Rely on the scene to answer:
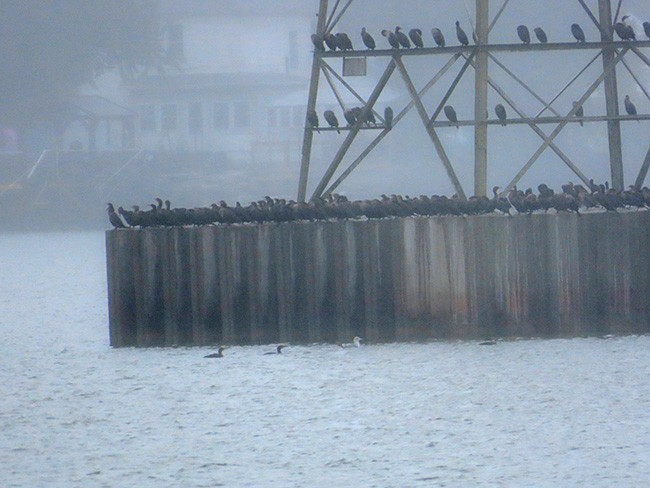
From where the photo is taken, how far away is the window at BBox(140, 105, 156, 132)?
9356 centimetres

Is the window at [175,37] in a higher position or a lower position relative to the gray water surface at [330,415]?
higher

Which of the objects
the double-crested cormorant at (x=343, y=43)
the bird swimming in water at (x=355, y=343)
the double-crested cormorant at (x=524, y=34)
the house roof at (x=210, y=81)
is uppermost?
the house roof at (x=210, y=81)

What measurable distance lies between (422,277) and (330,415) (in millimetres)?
5618

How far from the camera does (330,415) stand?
43.9 feet

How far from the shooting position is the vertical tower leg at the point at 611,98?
22031mm

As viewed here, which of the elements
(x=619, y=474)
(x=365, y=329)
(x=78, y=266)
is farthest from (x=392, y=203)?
(x=78, y=266)

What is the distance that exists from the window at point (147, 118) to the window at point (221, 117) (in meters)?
3.43

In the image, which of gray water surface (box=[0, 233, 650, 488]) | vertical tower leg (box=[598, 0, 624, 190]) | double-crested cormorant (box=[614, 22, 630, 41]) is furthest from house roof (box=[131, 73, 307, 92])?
gray water surface (box=[0, 233, 650, 488])

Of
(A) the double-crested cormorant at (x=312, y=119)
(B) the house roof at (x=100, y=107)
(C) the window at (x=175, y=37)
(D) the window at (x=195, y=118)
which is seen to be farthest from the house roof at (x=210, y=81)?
(A) the double-crested cormorant at (x=312, y=119)

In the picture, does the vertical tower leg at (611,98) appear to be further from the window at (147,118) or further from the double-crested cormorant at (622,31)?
the window at (147,118)

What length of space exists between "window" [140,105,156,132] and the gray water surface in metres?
73.6

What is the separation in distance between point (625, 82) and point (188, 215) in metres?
64.9

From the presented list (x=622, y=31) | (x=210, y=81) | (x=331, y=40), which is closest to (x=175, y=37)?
(x=210, y=81)

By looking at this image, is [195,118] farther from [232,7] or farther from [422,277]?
[422,277]
